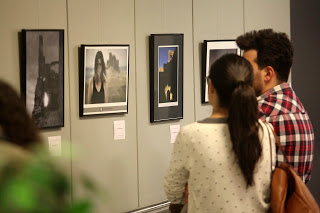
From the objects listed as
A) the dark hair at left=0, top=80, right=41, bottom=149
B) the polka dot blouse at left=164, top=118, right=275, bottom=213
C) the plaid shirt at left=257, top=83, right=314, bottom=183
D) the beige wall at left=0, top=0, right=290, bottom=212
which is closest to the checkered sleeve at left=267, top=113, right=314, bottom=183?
the plaid shirt at left=257, top=83, right=314, bottom=183

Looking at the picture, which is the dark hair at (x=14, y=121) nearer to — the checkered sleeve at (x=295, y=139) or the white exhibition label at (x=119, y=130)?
the checkered sleeve at (x=295, y=139)

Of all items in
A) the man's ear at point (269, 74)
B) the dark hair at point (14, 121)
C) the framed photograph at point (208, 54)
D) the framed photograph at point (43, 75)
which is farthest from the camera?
the framed photograph at point (208, 54)

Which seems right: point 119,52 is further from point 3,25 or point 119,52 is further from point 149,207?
point 149,207

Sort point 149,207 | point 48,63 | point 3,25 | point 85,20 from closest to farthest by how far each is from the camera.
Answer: point 3,25 < point 48,63 < point 85,20 < point 149,207

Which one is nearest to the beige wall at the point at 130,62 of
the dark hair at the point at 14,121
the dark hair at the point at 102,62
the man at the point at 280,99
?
the dark hair at the point at 102,62

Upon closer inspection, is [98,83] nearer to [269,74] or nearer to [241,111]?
[269,74]

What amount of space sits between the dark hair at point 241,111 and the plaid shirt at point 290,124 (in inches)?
16.0

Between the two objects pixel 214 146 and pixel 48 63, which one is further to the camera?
pixel 48 63

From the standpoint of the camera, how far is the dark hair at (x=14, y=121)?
135cm

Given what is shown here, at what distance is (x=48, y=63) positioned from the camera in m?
3.57

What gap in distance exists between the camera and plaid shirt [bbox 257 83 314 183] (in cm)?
283

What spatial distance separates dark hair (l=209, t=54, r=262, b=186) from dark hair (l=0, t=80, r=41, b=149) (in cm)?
122

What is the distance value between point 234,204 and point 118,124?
1.84 metres

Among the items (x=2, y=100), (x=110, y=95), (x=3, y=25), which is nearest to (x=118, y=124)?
(x=110, y=95)
